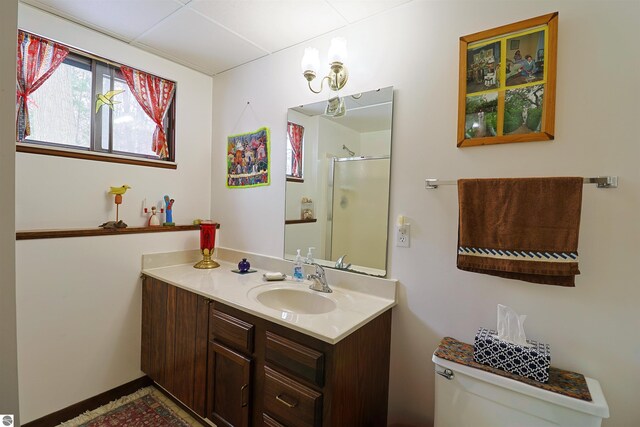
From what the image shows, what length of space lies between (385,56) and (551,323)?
1491 mm

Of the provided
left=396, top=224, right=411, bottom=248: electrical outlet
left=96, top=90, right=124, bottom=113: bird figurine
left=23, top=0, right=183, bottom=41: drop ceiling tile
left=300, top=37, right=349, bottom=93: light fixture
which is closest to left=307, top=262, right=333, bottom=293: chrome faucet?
left=396, top=224, right=411, bottom=248: electrical outlet

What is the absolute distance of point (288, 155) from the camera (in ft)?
6.45

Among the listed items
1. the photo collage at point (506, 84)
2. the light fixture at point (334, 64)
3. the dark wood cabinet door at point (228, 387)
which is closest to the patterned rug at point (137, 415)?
the dark wood cabinet door at point (228, 387)

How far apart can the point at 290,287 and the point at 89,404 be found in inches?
59.6

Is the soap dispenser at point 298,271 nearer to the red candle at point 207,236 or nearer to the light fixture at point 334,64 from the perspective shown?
the red candle at point 207,236

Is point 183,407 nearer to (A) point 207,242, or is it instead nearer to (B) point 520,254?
(A) point 207,242

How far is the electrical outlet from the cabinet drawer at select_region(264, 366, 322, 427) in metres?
0.80

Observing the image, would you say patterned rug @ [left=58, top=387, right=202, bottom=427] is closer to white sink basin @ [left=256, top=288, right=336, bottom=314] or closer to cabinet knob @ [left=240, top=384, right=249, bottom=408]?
cabinet knob @ [left=240, top=384, right=249, bottom=408]

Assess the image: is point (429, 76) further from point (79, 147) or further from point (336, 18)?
point (79, 147)

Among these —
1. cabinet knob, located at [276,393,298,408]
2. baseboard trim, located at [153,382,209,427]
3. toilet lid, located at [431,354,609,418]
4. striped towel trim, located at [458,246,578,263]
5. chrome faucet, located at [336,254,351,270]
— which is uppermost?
striped towel trim, located at [458,246,578,263]

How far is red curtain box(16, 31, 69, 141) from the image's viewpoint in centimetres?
158

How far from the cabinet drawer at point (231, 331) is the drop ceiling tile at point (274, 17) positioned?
166 cm

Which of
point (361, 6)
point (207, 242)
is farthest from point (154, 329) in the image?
point (361, 6)

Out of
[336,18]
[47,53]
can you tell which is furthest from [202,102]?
[336,18]
